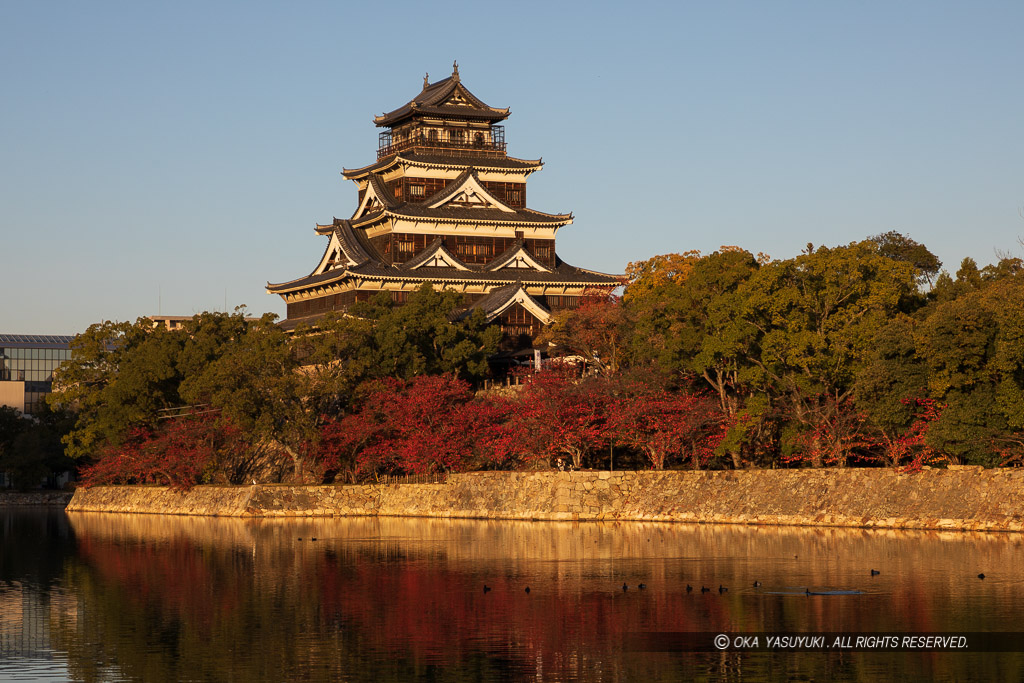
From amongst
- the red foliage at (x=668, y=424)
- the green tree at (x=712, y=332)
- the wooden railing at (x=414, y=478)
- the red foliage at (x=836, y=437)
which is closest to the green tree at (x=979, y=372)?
the red foliage at (x=836, y=437)

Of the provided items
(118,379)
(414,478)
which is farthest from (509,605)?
(118,379)

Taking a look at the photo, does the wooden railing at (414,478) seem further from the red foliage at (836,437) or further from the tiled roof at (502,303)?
the red foliage at (836,437)

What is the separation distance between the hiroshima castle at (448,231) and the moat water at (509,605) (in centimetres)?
2625

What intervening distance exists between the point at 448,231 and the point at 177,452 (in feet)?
66.0

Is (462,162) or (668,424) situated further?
(462,162)

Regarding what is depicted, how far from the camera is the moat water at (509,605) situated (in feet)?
61.7

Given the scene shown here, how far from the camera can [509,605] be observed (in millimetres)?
24625

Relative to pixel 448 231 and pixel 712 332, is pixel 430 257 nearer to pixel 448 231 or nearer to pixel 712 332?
pixel 448 231

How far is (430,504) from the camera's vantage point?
50406 millimetres

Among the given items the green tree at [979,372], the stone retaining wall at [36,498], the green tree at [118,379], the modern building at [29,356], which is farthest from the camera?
the modern building at [29,356]

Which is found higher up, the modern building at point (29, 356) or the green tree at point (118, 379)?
the modern building at point (29, 356)

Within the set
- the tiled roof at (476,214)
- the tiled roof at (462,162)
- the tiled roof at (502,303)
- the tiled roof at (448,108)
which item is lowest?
the tiled roof at (502,303)

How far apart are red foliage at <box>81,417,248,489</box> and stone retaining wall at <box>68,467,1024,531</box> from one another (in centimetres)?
92

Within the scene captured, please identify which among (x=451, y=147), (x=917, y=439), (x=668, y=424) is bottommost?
(x=917, y=439)
